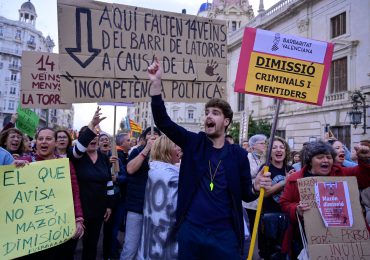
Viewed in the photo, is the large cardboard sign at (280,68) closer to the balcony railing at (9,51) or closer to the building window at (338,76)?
the building window at (338,76)

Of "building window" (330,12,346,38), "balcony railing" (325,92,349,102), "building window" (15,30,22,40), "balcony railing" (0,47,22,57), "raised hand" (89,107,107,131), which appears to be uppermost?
"building window" (15,30,22,40)

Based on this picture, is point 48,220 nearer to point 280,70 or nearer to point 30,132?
point 280,70

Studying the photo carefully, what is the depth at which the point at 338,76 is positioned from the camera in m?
23.2

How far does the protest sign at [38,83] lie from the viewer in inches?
219

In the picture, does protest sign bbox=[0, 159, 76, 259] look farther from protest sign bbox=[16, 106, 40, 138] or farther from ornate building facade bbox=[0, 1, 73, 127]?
ornate building facade bbox=[0, 1, 73, 127]

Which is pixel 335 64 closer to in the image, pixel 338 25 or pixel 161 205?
pixel 338 25

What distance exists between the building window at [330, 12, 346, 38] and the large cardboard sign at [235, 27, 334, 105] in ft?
71.6

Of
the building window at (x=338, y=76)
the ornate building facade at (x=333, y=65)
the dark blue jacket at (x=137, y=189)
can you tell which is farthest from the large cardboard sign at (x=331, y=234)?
the building window at (x=338, y=76)

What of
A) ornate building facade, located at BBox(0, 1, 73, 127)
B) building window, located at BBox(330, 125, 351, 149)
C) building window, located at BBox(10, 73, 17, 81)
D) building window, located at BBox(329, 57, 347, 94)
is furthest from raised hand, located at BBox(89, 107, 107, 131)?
building window, located at BBox(10, 73, 17, 81)

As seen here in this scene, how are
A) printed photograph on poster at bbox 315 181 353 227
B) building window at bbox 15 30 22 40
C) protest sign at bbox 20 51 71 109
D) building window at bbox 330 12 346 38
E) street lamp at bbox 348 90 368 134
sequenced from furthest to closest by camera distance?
building window at bbox 15 30 22 40 < building window at bbox 330 12 346 38 < street lamp at bbox 348 90 368 134 < protest sign at bbox 20 51 71 109 < printed photograph on poster at bbox 315 181 353 227

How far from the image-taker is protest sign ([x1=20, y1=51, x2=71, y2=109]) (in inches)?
219

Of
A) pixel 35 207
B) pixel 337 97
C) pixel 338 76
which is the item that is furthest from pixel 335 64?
pixel 35 207

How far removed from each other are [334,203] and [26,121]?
5764 millimetres

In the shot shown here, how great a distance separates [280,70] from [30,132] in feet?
17.4
